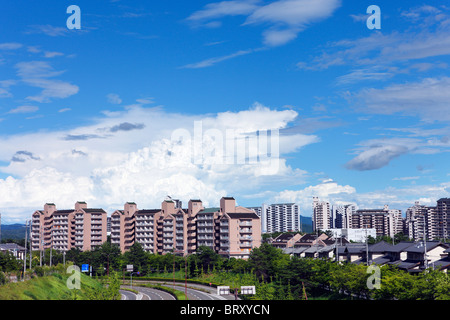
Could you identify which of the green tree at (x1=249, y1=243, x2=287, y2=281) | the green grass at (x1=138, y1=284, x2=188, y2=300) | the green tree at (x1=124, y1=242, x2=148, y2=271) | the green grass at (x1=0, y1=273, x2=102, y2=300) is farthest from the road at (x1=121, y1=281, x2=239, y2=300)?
the green tree at (x1=124, y1=242, x2=148, y2=271)

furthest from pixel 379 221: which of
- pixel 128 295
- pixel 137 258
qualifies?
pixel 128 295

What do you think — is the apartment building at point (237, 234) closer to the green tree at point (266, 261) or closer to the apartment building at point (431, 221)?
the green tree at point (266, 261)

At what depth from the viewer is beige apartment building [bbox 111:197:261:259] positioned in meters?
95.9

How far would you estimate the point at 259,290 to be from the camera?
49750mm

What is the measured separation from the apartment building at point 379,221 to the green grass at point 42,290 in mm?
145918

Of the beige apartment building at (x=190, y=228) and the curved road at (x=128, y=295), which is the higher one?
the beige apartment building at (x=190, y=228)

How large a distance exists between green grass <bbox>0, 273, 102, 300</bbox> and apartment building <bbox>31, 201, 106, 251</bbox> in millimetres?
62640

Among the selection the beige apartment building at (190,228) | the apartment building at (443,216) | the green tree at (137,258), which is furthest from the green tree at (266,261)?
the apartment building at (443,216)

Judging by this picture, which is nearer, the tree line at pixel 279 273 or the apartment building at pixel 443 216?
the tree line at pixel 279 273

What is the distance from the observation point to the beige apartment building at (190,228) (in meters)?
95.9

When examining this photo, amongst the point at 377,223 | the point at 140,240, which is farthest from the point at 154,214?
the point at 377,223
